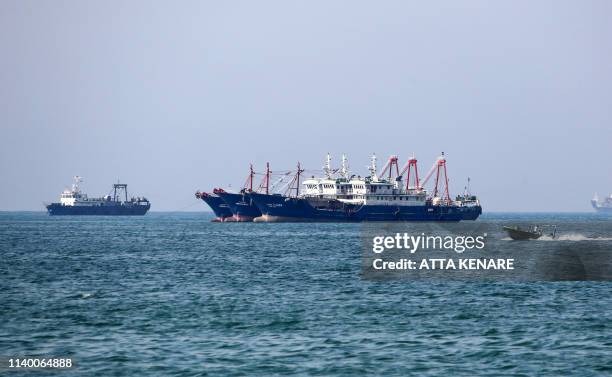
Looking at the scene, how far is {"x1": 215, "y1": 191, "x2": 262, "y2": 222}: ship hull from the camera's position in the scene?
184 meters

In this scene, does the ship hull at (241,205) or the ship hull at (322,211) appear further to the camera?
the ship hull at (241,205)

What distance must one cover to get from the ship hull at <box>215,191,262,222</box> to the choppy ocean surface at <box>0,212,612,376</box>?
124 metres

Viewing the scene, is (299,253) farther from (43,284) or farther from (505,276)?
(43,284)

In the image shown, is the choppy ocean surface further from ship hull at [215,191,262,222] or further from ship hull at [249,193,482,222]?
ship hull at [215,191,262,222]

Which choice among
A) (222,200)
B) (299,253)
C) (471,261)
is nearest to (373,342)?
(471,261)

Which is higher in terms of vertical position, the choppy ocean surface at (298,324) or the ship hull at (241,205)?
the ship hull at (241,205)

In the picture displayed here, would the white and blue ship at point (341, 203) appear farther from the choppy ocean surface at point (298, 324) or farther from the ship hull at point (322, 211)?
the choppy ocean surface at point (298, 324)

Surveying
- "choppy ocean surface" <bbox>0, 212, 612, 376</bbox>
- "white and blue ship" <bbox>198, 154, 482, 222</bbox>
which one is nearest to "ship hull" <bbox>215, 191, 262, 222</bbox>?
"white and blue ship" <bbox>198, 154, 482, 222</bbox>

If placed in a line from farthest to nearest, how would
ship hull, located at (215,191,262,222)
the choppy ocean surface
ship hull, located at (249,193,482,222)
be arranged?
1. ship hull, located at (215,191,262,222)
2. ship hull, located at (249,193,482,222)
3. the choppy ocean surface

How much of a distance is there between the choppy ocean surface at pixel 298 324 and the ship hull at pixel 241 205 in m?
124

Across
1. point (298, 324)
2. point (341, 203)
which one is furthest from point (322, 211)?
point (298, 324)

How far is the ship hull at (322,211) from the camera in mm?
173125

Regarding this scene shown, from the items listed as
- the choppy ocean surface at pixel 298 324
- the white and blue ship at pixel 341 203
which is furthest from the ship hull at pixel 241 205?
the choppy ocean surface at pixel 298 324

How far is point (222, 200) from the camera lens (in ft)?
637
